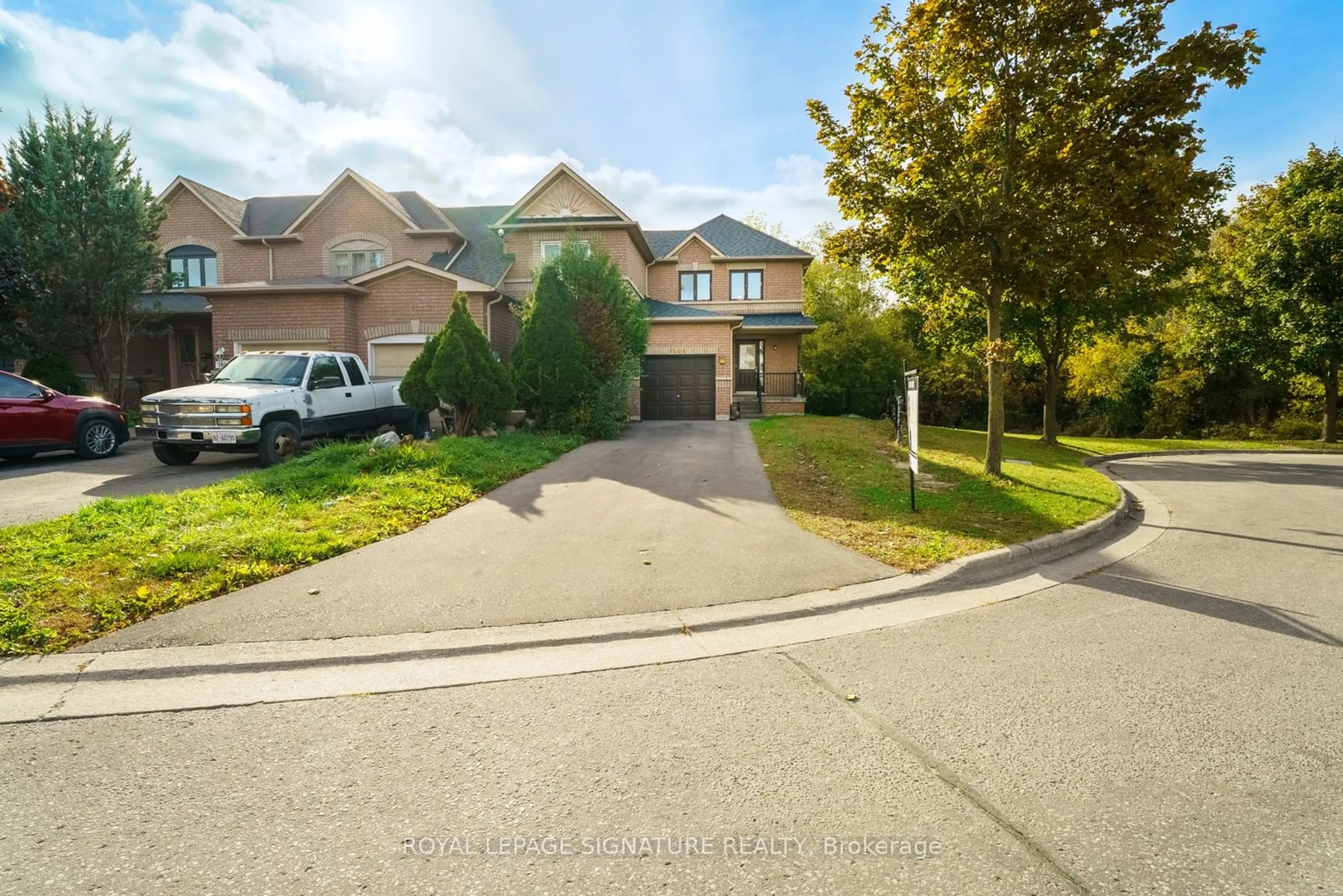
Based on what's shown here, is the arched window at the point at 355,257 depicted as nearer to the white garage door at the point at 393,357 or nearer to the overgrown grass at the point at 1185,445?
the white garage door at the point at 393,357

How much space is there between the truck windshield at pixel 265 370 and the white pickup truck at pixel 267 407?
0.01m

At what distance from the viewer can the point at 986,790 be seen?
2.73 metres

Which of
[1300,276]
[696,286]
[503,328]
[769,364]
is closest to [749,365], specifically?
[769,364]

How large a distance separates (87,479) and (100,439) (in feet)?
9.18

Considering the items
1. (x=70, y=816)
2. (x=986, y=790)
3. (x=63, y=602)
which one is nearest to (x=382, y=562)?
(x=63, y=602)

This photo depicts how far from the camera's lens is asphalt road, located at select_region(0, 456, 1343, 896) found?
7.48ft

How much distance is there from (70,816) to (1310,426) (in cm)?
3687

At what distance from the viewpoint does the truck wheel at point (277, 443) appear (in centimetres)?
1070

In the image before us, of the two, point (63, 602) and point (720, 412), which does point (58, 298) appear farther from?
point (720, 412)

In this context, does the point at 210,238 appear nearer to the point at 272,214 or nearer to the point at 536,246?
the point at 272,214

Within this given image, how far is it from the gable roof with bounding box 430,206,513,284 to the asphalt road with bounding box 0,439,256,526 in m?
10.4

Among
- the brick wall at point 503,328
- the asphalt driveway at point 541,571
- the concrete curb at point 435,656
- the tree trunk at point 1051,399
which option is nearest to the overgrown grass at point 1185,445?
the tree trunk at point 1051,399

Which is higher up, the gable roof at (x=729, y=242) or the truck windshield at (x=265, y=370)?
the gable roof at (x=729, y=242)

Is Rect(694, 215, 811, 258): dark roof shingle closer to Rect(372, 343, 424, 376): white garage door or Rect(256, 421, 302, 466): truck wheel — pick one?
Rect(372, 343, 424, 376): white garage door
